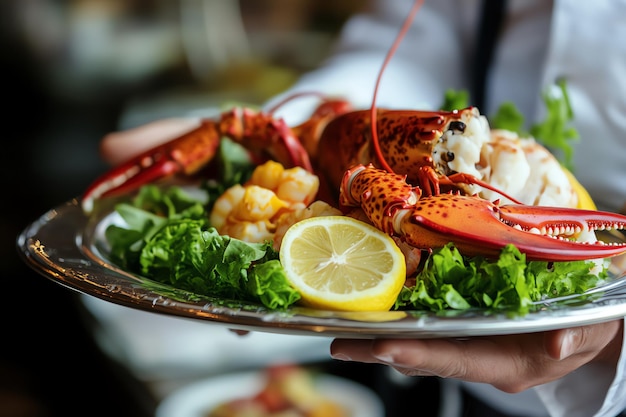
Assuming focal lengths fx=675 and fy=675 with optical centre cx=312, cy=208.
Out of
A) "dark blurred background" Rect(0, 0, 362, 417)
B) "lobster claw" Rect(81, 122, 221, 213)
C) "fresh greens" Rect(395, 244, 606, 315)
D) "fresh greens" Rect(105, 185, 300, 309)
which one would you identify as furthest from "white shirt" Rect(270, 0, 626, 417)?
"dark blurred background" Rect(0, 0, 362, 417)

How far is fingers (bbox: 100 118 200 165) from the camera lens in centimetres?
145

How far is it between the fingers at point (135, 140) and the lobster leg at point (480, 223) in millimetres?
734

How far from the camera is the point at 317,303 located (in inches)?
30.9

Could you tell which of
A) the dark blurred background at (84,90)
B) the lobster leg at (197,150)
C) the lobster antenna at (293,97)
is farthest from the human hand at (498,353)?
the dark blurred background at (84,90)

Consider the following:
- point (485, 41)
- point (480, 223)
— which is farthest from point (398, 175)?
point (485, 41)

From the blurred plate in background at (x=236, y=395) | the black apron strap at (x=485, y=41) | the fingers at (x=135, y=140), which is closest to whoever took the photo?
the fingers at (x=135, y=140)

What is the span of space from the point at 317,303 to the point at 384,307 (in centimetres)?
8

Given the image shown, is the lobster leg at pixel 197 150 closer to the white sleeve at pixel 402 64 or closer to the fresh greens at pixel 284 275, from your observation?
the fresh greens at pixel 284 275

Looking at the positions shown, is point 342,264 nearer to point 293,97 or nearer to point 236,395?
point 293,97

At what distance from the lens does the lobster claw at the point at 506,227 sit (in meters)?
0.78

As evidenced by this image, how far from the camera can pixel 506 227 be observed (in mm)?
797

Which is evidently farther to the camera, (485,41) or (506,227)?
(485,41)

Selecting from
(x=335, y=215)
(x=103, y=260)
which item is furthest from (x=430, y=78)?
(x=103, y=260)

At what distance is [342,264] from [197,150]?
0.54m
